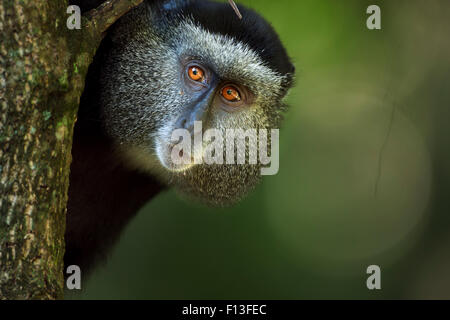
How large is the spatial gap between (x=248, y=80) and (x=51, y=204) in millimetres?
1940

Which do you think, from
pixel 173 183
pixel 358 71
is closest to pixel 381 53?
pixel 358 71

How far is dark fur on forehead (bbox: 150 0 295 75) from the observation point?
144 inches

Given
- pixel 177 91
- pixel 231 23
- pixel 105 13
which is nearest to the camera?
pixel 105 13

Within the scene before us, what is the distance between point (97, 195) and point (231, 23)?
1463 millimetres

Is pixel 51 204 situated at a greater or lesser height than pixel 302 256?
greater

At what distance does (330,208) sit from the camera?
7.16 meters

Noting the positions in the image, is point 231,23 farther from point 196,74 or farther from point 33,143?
point 33,143

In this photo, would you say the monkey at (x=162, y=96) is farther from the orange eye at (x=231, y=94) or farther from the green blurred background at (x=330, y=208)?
the green blurred background at (x=330, y=208)

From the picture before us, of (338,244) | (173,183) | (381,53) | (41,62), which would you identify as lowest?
(338,244)

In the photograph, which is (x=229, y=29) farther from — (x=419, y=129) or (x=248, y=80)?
Answer: (x=419, y=129)

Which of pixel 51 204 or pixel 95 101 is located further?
pixel 95 101

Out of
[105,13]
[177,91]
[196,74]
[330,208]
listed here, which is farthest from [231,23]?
[330,208]

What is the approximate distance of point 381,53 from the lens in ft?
17.4

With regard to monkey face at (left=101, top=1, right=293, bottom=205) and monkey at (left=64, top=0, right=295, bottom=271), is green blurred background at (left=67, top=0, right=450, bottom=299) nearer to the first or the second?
monkey at (left=64, top=0, right=295, bottom=271)
